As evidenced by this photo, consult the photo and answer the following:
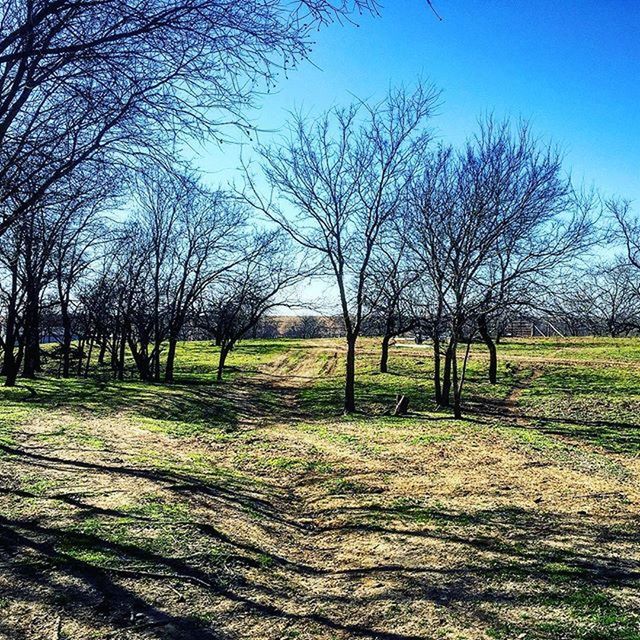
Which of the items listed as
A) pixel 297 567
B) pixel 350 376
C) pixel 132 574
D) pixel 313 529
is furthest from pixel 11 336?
pixel 297 567

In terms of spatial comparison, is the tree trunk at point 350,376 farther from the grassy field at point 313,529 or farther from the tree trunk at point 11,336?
the tree trunk at point 11,336

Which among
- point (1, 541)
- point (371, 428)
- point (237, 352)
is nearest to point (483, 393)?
point (371, 428)

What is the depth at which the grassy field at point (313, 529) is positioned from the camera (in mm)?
3494

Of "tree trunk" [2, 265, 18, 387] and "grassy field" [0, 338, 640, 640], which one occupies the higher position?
"tree trunk" [2, 265, 18, 387]

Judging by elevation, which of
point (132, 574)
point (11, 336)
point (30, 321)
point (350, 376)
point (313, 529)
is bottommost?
point (313, 529)

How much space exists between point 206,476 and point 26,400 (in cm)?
930

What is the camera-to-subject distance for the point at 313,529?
18.5ft

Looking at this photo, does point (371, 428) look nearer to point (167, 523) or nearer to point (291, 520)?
point (291, 520)

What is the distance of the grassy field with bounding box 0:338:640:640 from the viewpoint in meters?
3.49

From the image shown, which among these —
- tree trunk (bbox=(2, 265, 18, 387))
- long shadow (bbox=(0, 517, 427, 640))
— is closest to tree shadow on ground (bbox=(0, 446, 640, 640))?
long shadow (bbox=(0, 517, 427, 640))

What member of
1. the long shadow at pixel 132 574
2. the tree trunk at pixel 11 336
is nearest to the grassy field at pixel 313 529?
the long shadow at pixel 132 574

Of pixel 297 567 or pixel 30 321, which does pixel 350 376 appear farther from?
pixel 30 321

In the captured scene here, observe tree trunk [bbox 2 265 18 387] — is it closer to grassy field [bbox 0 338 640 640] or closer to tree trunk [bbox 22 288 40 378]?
tree trunk [bbox 22 288 40 378]

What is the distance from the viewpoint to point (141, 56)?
4410 millimetres
